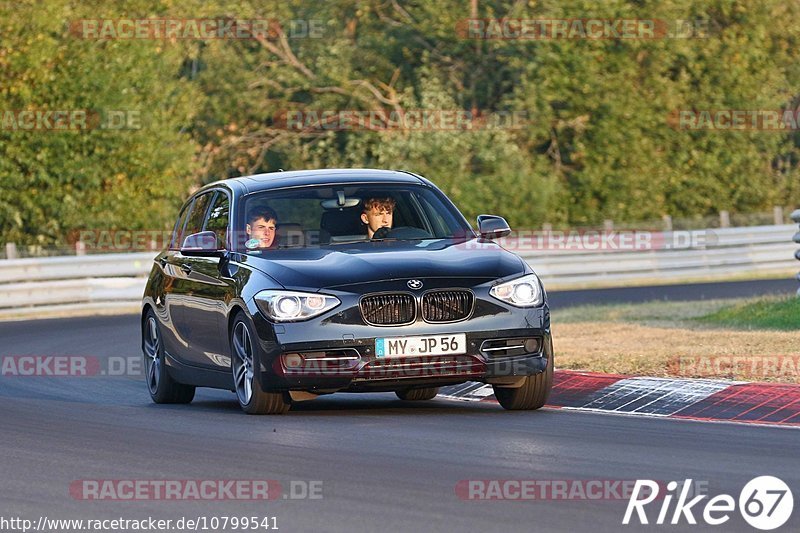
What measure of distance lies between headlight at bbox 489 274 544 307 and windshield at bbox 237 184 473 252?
1.19m

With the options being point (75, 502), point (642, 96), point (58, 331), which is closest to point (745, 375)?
point (75, 502)

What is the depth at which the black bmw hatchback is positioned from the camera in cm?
1080

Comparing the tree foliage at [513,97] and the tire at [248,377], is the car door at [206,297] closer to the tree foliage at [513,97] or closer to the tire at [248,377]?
the tire at [248,377]

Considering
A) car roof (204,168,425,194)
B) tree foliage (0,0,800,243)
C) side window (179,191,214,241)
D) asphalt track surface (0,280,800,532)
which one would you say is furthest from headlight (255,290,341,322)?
tree foliage (0,0,800,243)

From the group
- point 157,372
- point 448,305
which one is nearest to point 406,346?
point 448,305

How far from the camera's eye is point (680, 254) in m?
33.6

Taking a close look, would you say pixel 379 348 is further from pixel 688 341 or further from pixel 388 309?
pixel 688 341

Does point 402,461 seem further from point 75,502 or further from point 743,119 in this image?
point 743,119

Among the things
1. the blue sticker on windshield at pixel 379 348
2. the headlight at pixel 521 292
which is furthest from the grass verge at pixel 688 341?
the blue sticker on windshield at pixel 379 348

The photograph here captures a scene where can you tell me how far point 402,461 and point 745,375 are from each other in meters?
4.29

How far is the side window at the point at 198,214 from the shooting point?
1344 cm

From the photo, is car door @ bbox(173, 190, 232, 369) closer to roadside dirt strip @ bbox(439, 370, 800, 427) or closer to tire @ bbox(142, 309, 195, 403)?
tire @ bbox(142, 309, 195, 403)

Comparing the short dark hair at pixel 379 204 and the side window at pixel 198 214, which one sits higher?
the short dark hair at pixel 379 204

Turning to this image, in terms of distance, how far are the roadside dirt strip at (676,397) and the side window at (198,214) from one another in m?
2.31
